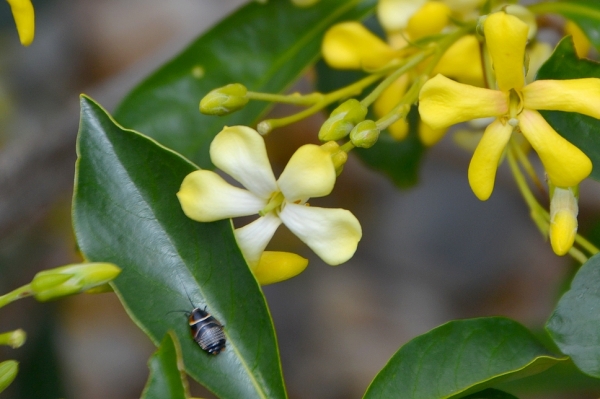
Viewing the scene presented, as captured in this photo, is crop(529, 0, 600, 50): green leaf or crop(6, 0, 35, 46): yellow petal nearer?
crop(6, 0, 35, 46): yellow petal

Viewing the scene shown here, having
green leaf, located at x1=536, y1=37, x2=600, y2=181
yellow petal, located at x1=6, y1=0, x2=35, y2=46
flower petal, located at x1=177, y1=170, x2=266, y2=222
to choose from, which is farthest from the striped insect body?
green leaf, located at x1=536, y1=37, x2=600, y2=181

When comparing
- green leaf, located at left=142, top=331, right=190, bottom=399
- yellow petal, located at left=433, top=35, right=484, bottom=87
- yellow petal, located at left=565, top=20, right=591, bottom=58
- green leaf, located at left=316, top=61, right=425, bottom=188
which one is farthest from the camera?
green leaf, located at left=316, top=61, right=425, bottom=188

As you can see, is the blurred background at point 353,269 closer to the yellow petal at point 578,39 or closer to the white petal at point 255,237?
the yellow petal at point 578,39

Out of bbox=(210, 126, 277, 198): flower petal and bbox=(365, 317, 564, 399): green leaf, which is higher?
bbox=(210, 126, 277, 198): flower petal

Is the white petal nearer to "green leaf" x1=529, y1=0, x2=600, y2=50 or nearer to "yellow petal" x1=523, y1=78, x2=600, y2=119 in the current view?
"yellow petal" x1=523, y1=78, x2=600, y2=119

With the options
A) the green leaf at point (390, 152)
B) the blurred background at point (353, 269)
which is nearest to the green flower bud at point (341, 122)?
the green leaf at point (390, 152)

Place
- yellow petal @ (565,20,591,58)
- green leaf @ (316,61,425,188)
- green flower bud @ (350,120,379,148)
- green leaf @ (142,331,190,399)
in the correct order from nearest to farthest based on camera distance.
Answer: green leaf @ (142,331,190,399), green flower bud @ (350,120,379,148), yellow petal @ (565,20,591,58), green leaf @ (316,61,425,188)
